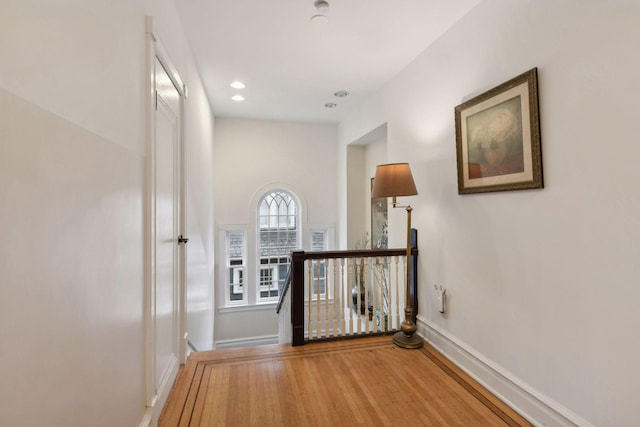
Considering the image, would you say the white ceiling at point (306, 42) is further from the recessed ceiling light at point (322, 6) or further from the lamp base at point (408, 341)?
the lamp base at point (408, 341)

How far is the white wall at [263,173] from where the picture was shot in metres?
5.24

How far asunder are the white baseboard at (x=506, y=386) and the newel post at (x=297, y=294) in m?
1.23

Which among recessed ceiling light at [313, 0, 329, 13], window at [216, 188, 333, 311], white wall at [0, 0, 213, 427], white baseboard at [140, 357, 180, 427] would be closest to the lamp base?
white baseboard at [140, 357, 180, 427]

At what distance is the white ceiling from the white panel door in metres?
0.78

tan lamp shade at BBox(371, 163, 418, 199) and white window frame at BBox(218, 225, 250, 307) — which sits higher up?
tan lamp shade at BBox(371, 163, 418, 199)

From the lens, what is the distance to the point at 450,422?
5.95 ft

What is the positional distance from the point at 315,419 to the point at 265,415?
31 cm

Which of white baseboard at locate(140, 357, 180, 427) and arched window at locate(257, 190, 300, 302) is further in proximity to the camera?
arched window at locate(257, 190, 300, 302)

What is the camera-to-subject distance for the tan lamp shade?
2582 millimetres

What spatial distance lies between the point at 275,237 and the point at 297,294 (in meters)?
2.94

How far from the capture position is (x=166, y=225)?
203 cm

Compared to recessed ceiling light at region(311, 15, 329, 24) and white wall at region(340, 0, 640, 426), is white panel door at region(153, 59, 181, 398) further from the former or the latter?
white wall at region(340, 0, 640, 426)

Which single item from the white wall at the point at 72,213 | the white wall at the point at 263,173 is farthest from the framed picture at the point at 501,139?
the white wall at the point at 263,173

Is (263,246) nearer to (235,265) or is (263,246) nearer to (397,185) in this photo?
(235,265)
